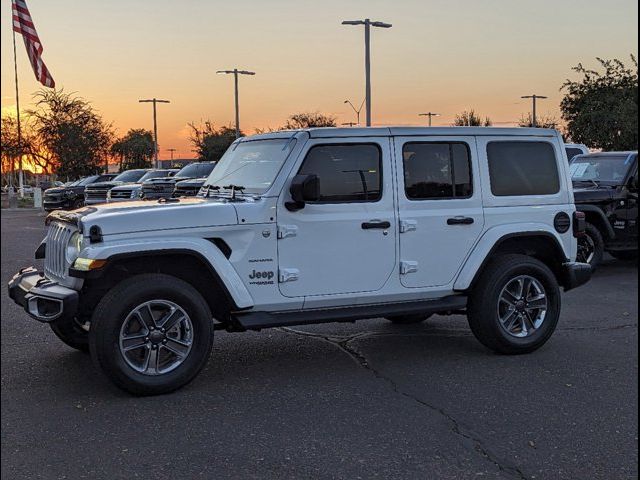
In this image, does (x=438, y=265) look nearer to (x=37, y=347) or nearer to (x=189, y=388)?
(x=189, y=388)

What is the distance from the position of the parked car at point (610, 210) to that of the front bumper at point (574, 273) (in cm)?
433

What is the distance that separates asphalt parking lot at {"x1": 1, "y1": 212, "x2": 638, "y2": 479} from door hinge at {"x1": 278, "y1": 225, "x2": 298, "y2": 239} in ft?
3.54

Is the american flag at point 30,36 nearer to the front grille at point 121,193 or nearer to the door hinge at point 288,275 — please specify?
the door hinge at point 288,275

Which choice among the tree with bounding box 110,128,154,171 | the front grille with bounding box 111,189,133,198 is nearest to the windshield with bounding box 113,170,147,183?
the front grille with bounding box 111,189,133,198

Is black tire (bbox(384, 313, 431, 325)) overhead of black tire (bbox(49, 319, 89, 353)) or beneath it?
beneath

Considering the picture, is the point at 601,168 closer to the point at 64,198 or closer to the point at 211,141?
the point at 64,198

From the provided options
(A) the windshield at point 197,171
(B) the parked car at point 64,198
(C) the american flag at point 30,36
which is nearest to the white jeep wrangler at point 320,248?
(C) the american flag at point 30,36

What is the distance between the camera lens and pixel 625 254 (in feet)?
38.9

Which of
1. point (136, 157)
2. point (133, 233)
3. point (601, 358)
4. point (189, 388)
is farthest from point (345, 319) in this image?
point (136, 157)

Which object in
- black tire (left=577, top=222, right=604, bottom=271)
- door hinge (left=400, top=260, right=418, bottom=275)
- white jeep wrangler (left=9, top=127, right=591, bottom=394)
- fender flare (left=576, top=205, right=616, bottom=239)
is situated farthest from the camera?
fender flare (left=576, top=205, right=616, bottom=239)

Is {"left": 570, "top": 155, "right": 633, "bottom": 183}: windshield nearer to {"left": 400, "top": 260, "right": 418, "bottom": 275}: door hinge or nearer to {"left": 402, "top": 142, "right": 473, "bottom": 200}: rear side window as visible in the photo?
{"left": 402, "top": 142, "right": 473, "bottom": 200}: rear side window

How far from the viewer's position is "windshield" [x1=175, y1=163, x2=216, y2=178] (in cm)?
1945

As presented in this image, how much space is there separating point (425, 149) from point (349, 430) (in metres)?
2.58

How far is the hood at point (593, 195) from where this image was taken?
11.0 m
